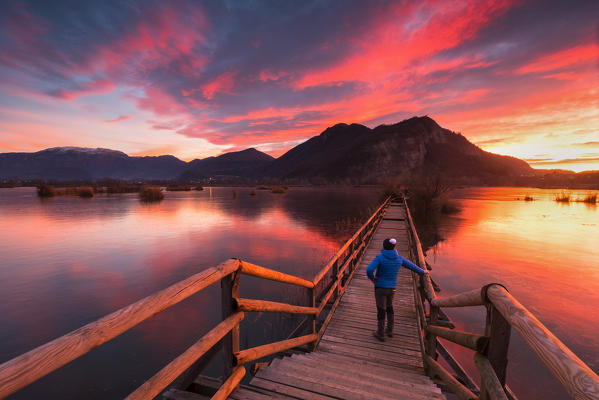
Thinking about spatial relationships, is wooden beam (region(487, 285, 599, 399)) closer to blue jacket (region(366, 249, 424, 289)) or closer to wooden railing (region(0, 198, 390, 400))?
wooden railing (region(0, 198, 390, 400))

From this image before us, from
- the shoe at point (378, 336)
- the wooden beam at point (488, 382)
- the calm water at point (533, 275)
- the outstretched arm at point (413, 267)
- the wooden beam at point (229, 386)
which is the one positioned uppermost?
the wooden beam at point (488, 382)

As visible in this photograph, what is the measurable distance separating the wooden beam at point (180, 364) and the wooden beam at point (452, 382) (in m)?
2.42

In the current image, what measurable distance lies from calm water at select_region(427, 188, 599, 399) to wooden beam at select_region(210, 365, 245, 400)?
7.88 m

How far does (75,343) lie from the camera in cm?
128

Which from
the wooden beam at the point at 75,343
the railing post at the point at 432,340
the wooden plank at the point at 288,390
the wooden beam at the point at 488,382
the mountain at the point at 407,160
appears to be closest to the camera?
the wooden beam at the point at 75,343

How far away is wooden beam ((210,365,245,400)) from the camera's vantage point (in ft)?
7.57

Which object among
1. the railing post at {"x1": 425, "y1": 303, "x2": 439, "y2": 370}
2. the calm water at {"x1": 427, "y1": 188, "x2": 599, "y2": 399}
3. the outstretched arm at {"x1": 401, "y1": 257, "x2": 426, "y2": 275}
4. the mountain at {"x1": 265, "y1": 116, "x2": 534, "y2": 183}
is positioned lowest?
the calm water at {"x1": 427, "y1": 188, "x2": 599, "y2": 399}

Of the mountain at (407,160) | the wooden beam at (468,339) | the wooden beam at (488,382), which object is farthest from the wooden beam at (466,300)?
the mountain at (407,160)

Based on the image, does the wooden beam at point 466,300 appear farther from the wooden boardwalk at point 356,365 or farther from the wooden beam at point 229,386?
the wooden beam at point 229,386

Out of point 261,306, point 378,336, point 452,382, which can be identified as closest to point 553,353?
point 452,382

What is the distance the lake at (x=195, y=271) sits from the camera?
7.41 metres

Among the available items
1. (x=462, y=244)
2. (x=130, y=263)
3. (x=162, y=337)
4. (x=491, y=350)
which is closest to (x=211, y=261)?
(x=130, y=263)

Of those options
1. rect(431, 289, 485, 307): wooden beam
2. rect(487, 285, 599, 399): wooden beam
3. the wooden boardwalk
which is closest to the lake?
the wooden boardwalk

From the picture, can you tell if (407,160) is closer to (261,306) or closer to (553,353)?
(261,306)
